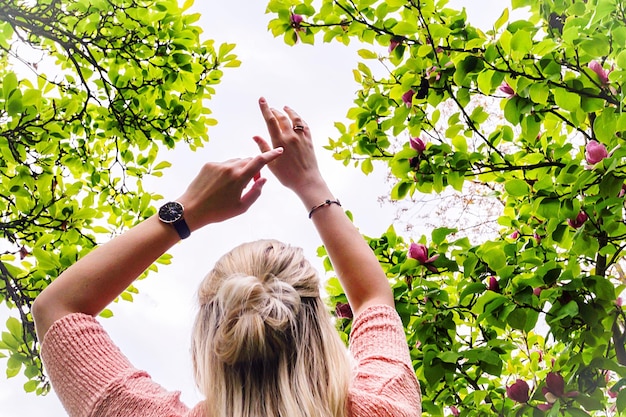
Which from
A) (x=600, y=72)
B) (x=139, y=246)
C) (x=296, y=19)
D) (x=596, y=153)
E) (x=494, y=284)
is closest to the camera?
(x=139, y=246)

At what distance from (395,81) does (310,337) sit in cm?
169

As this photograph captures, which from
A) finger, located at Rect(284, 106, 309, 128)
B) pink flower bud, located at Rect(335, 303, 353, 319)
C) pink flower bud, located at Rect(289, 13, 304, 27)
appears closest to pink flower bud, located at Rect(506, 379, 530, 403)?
pink flower bud, located at Rect(335, 303, 353, 319)

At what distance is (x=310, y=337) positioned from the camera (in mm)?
972

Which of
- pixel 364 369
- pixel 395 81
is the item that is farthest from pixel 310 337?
pixel 395 81

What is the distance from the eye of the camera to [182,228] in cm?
108

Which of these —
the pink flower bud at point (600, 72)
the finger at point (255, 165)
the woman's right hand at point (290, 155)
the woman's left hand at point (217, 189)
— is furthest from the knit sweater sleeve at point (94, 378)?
the pink flower bud at point (600, 72)

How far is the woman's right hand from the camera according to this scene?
4.22 feet

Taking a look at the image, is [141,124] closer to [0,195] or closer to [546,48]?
[0,195]

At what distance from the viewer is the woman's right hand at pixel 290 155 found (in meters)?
1.29

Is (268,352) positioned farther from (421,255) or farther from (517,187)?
(517,187)

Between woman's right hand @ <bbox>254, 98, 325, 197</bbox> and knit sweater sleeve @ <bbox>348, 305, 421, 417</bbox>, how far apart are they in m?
0.37

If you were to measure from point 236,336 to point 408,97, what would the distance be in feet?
5.31

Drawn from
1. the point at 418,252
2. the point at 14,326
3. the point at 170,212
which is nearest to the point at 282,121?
the point at 170,212

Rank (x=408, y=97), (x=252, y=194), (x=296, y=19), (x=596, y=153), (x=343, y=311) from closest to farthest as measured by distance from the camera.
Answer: (x=252, y=194), (x=596, y=153), (x=343, y=311), (x=408, y=97), (x=296, y=19)
